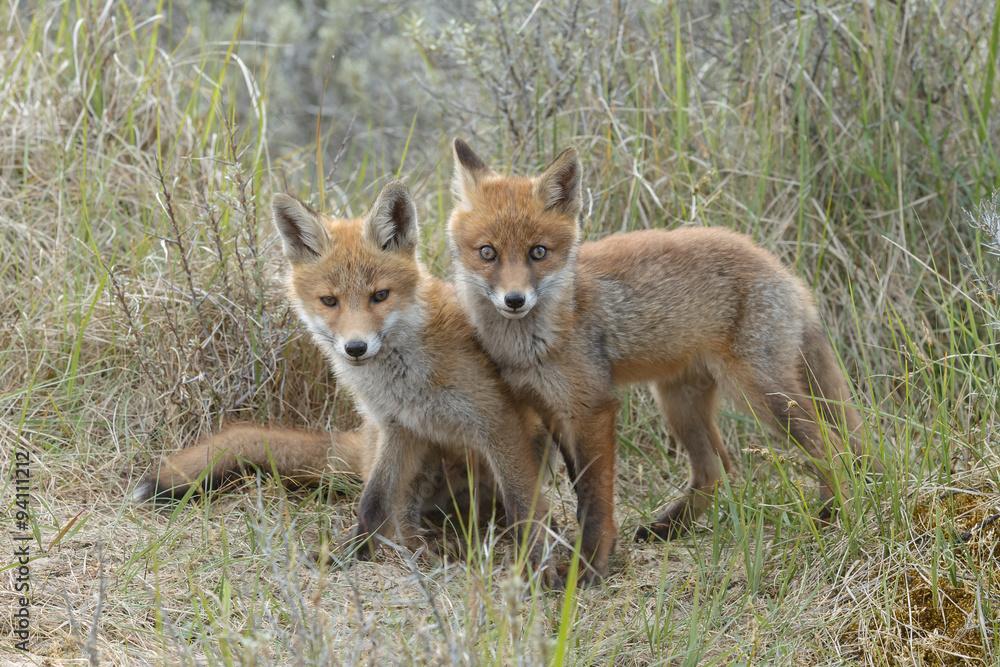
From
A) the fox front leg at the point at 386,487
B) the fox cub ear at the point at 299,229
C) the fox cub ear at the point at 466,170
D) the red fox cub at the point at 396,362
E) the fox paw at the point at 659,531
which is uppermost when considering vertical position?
the fox cub ear at the point at 466,170

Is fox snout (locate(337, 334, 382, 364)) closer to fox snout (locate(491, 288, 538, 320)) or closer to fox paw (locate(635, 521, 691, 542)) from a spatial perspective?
fox snout (locate(491, 288, 538, 320))

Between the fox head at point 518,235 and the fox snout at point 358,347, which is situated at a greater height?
the fox head at point 518,235

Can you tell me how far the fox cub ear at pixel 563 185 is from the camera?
3.27 metres

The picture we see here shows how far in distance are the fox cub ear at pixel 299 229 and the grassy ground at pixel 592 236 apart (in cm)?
55

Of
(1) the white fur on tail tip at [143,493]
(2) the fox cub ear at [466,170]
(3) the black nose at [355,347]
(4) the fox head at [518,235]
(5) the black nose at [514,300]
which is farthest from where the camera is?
(2) the fox cub ear at [466,170]

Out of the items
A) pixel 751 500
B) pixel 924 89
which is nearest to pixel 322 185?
pixel 751 500

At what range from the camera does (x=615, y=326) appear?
11.4 ft

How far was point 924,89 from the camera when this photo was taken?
14.8 feet

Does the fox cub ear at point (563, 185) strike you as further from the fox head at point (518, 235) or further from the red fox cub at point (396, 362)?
the red fox cub at point (396, 362)

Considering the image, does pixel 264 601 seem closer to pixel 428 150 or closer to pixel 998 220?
pixel 998 220

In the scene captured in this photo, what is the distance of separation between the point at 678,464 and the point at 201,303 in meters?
2.34

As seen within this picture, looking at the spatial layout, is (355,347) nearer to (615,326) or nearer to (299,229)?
(299,229)

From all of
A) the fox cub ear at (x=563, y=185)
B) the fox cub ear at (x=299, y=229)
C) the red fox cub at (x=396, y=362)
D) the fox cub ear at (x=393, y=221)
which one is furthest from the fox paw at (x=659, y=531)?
the fox cub ear at (x=299, y=229)

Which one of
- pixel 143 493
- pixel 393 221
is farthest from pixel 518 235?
pixel 143 493
